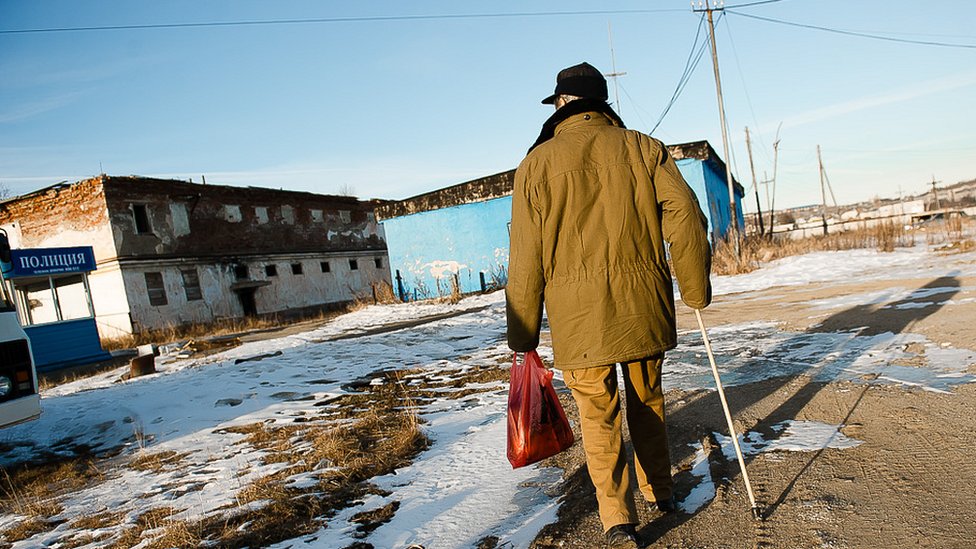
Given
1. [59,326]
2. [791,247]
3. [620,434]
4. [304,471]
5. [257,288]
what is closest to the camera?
[620,434]

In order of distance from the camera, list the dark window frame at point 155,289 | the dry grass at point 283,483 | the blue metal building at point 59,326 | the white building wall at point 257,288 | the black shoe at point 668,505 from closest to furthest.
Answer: the black shoe at point 668,505 < the dry grass at point 283,483 < the blue metal building at point 59,326 < the white building wall at point 257,288 < the dark window frame at point 155,289

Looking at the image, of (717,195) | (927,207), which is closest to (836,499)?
(717,195)

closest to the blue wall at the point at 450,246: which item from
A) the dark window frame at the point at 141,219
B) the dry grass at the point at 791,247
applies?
the dry grass at the point at 791,247

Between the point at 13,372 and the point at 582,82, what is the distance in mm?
5320

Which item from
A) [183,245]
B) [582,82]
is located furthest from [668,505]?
[183,245]

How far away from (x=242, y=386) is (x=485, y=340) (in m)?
3.48

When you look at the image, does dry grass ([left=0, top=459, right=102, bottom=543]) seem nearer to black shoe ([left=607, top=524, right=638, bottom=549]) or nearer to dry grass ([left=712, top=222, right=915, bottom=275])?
black shoe ([left=607, top=524, right=638, bottom=549])

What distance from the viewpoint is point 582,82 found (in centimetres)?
247

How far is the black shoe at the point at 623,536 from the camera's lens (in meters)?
2.15

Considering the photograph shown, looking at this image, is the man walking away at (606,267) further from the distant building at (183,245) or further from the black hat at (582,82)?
the distant building at (183,245)

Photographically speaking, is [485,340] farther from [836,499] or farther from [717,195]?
[717,195]

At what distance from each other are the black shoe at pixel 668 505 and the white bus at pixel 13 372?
5169 millimetres

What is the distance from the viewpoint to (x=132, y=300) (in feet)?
72.5

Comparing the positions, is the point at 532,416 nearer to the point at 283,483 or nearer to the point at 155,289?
the point at 283,483
